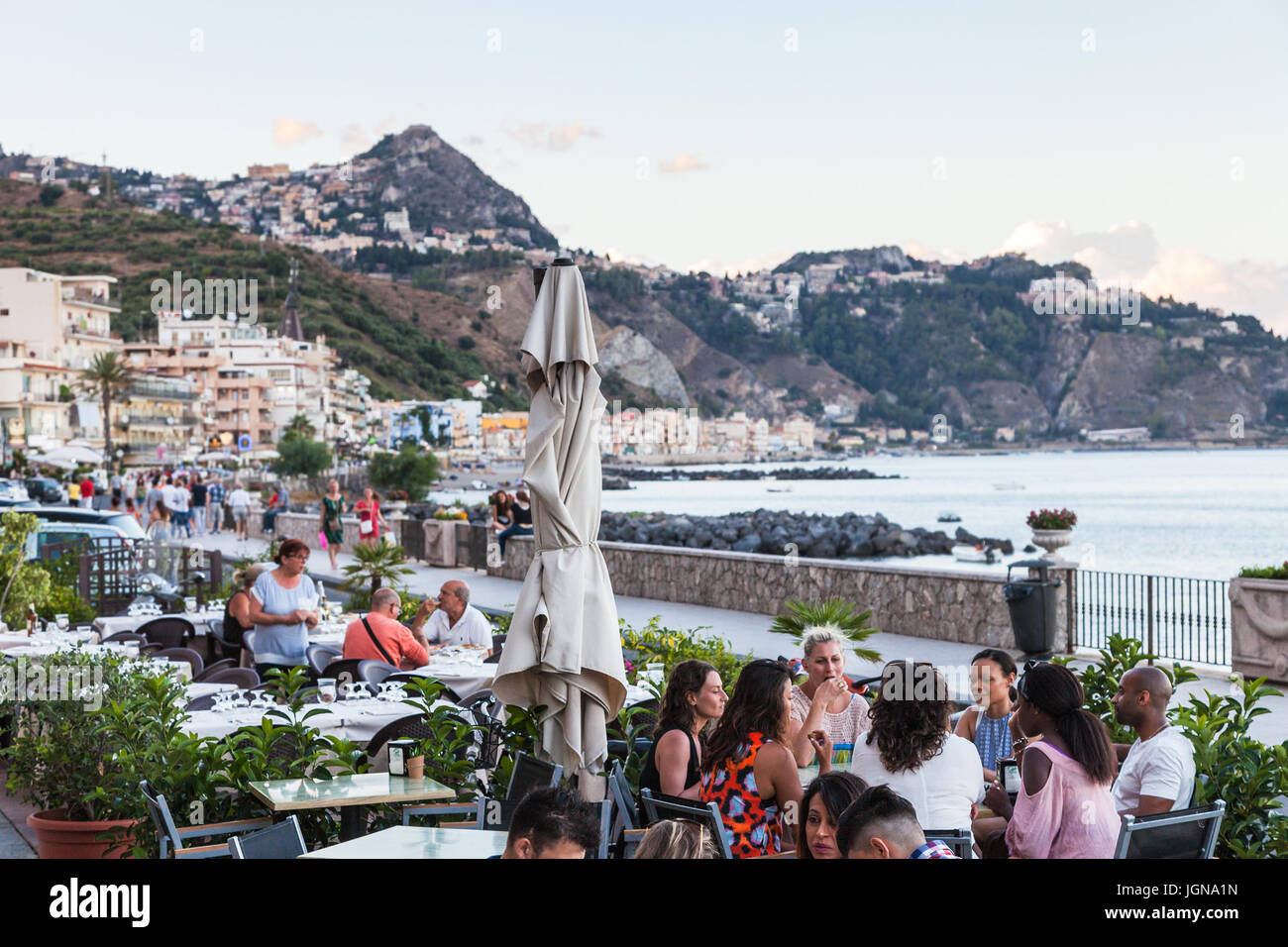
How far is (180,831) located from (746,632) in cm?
1175

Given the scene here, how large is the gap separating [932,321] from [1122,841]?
153 metres

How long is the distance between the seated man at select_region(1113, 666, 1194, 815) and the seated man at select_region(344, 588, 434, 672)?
17.5ft

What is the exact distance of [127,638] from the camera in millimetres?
10789

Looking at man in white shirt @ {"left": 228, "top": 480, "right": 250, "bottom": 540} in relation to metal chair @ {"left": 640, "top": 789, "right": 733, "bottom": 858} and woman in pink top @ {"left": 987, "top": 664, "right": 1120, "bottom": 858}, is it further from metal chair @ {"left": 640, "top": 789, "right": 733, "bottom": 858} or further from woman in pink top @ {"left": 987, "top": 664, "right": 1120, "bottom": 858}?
woman in pink top @ {"left": 987, "top": 664, "right": 1120, "bottom": 858}

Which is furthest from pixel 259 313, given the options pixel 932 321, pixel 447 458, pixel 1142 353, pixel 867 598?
pixel 867 598

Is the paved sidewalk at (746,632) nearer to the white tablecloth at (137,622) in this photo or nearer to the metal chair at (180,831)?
the white tablecloth at (137,622)

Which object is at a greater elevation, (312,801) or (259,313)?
(259,313)

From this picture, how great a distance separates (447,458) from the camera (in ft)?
470

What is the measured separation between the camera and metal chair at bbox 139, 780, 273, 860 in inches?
172

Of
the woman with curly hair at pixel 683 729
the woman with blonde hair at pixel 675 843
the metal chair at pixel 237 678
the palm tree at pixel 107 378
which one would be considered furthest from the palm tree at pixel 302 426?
the woman with blonde hair at pixel 675 843

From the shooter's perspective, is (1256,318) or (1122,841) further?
(1256,318)
